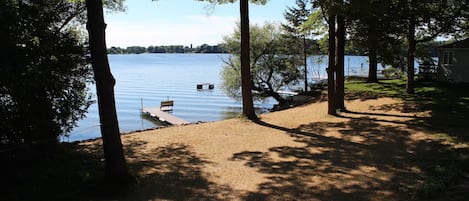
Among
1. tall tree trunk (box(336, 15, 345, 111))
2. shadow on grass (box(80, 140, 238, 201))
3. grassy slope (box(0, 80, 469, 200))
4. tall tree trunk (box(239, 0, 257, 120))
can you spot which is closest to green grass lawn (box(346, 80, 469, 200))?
grassy slope (box(0, 80, 469, 200))

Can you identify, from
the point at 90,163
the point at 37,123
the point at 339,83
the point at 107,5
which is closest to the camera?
the point at 37,123

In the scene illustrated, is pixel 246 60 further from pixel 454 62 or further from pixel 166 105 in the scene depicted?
pixel 166 105

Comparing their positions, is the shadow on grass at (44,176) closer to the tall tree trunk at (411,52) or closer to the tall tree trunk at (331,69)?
the tall tree trunk at (331,69)

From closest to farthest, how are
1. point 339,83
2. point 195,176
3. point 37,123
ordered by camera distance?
point 37,123 < point 195,176 < point 339,83

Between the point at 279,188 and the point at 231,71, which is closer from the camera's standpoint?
the point at 279,188

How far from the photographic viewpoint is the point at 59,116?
26.3ft

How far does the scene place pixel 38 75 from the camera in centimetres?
698

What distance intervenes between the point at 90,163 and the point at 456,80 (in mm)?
24285

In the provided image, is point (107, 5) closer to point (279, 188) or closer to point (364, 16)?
point (364, 16)

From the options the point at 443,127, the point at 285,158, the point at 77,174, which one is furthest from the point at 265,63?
the point at 77,174

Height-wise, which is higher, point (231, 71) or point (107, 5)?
point (107, 5)

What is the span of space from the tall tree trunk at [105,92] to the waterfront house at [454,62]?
2381cm

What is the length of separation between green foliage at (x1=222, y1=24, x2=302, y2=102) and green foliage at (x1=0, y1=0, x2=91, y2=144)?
2912 cm

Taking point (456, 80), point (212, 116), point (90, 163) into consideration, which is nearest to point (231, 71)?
point (212, 116)
